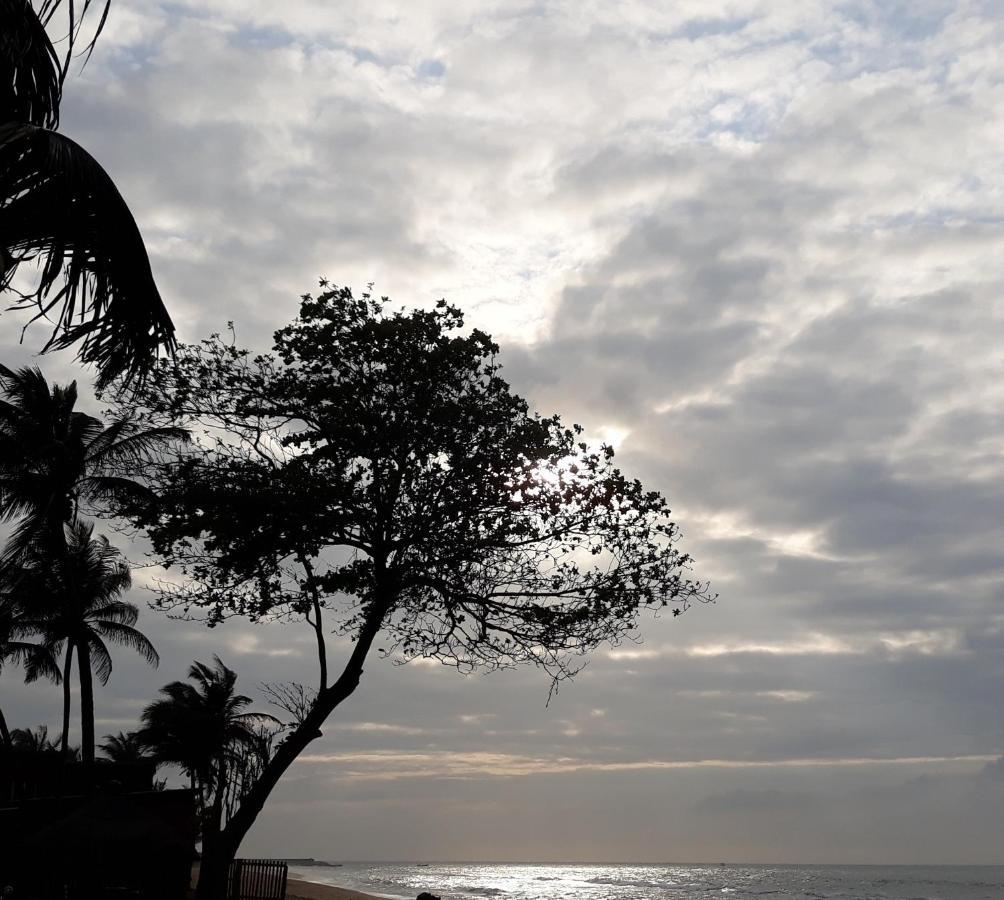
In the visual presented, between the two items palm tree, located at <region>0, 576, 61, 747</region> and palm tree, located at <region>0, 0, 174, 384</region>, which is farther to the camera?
palm tree, located at <region>0, 576, 61, 747</region>

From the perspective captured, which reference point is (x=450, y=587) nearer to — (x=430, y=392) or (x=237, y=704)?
(x=430, y=392)

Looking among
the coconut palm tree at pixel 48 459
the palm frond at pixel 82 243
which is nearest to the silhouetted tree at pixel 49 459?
the coconut palm tree at pixel 48 459

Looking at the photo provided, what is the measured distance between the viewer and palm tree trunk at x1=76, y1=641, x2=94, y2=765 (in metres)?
25.1

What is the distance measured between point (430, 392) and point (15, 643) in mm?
25687

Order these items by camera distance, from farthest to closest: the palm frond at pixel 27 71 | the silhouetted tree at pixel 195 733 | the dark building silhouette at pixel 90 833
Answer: the silhouetted tree at pixel 195 733, the dark building silhouette at pixel 90 833, the palm frond at pixel 27 71

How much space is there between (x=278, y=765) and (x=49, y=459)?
11.3 m

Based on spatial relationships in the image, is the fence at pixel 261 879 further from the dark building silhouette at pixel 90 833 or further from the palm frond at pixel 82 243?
the palm frond at pixel 82 243

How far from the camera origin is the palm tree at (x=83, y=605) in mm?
25817

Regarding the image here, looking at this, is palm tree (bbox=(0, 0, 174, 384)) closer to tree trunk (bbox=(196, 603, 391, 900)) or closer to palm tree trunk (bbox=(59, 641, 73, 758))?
tree trunk (bbox=(196, 603, 391, 900))

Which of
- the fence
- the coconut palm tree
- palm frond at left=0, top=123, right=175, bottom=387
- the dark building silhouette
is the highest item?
the coconut palm tree

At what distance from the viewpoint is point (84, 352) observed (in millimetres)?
5414

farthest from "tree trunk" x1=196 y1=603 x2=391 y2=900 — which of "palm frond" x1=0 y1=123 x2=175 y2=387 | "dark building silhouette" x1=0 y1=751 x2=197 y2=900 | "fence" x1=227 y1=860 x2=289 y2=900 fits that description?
"palm frond" x1=0 y1=123 x2=175 y2=387

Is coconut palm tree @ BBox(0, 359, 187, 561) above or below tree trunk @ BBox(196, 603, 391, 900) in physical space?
above

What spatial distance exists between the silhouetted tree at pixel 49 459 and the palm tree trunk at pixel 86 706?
2.95 meters
